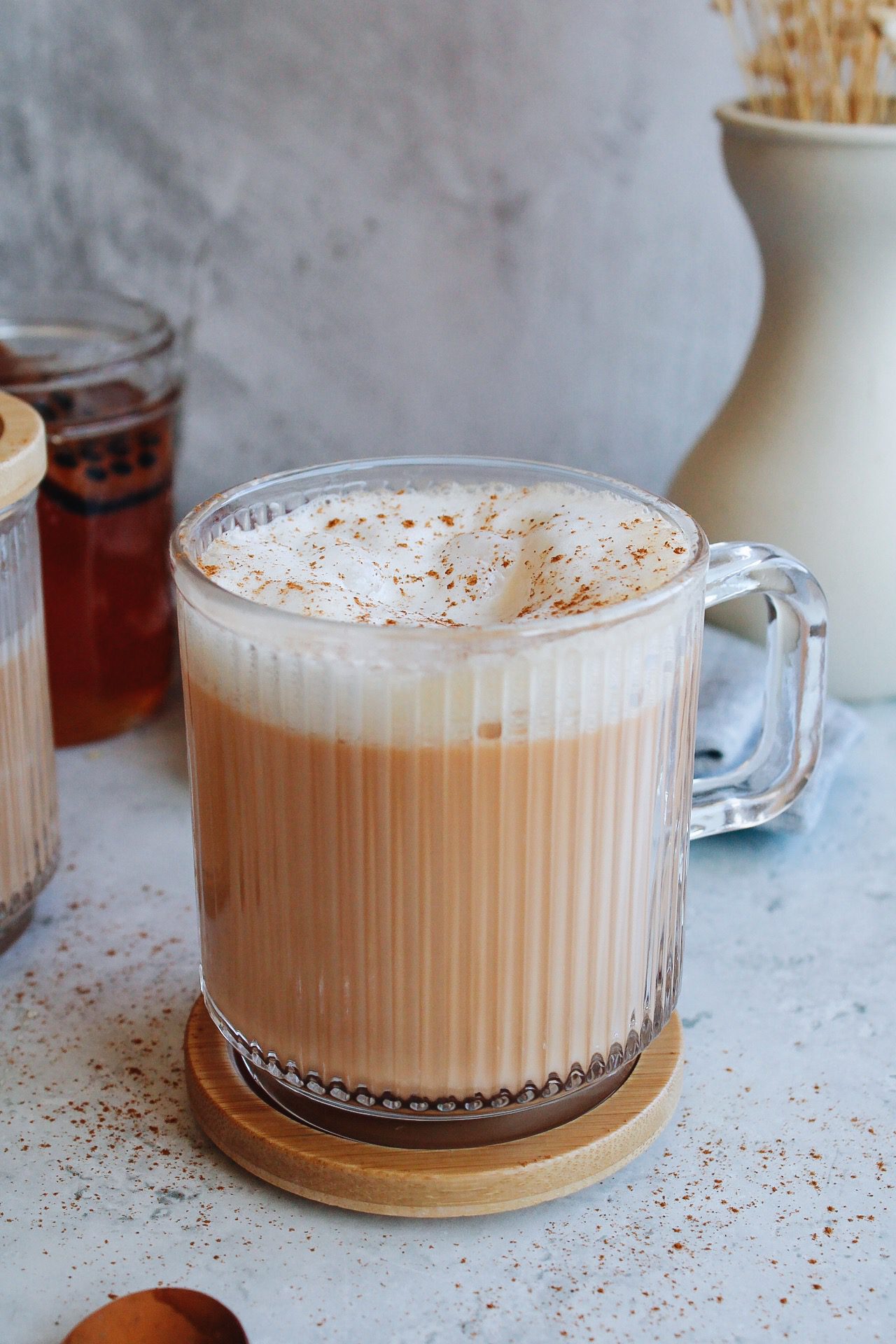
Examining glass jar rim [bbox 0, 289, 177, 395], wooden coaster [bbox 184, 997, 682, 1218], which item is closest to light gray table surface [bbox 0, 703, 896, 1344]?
wooden coaster [bbox 184, 997, 682, 1218]

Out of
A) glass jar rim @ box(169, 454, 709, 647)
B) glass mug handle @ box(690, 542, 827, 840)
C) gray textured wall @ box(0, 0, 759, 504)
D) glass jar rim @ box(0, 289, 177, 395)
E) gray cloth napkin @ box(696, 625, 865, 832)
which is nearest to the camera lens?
glass jar rim @ box(169, 454, 709, 647)

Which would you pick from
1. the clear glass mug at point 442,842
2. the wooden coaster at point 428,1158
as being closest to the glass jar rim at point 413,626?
the clear glass mug at point 442,842

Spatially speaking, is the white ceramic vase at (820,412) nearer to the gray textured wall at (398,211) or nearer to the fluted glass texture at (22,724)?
the gray textured wall at (398,211)

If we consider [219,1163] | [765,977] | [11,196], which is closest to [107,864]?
[219,1163]

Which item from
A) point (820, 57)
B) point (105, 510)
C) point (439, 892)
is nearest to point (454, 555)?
point (439, 892)

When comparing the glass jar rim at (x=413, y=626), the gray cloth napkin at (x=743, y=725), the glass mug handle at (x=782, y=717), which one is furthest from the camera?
the gray cloth napkin at (x=743, y=725)

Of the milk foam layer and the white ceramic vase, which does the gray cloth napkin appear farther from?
the milk foam layer
